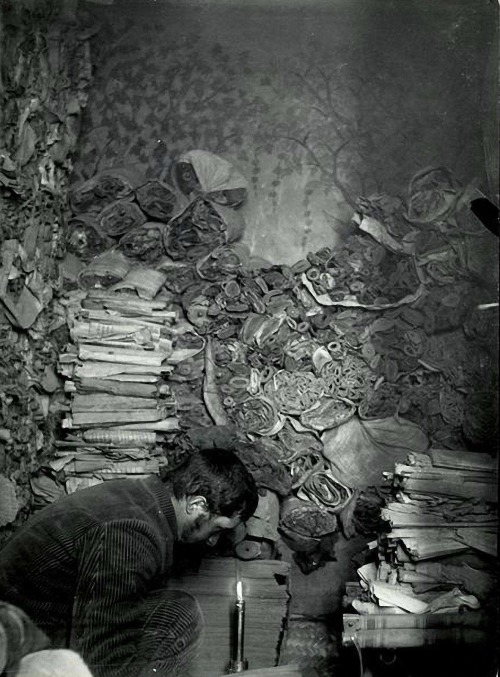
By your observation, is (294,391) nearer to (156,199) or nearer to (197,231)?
(197,231)

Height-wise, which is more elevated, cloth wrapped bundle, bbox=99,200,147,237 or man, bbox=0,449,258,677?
cloth wrapped bundle, bbox=99,200,147,237

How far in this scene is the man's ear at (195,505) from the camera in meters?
2.72

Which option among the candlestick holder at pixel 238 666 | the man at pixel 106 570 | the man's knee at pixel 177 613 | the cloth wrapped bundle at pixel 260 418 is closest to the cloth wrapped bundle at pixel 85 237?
the cloth wrapped bundle at pixel 260 418

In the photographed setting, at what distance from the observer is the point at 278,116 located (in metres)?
3.49

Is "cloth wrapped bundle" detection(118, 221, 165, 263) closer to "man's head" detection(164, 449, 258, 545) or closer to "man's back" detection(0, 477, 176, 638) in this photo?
"man's head" detection(164, 449, 258, 545)

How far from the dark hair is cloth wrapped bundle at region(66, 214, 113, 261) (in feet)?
3.57

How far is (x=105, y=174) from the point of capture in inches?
136

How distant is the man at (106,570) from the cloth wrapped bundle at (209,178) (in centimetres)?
133

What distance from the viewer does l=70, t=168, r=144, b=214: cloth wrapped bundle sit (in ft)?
11.3

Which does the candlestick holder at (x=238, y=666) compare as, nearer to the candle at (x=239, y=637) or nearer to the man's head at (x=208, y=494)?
the candle at (x=239, y=637)

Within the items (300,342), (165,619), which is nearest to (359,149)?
(300,342)

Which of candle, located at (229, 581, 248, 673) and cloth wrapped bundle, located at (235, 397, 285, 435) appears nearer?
candle, located at (229, 581, 248, 673)

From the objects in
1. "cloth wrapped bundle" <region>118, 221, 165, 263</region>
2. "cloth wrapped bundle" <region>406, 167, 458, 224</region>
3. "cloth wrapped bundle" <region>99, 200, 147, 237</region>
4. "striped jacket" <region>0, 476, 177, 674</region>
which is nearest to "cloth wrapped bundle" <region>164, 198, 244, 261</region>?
"cloth wrapped bundle" <region>118, 221, 165, 263</region>

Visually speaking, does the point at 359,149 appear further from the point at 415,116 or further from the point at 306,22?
the point at 306,22
